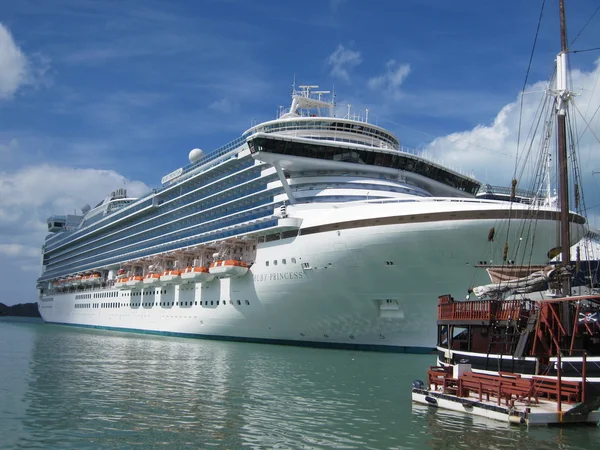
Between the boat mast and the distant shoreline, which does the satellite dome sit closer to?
the boat mast

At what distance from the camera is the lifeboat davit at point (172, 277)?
126 ft

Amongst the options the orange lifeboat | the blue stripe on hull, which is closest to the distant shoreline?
the orange lifeboat

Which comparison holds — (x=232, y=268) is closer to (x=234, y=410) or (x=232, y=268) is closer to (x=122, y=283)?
(x=234, y=410)

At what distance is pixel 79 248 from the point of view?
72750mm

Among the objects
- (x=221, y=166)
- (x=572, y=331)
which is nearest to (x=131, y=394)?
(x=572, y=331)

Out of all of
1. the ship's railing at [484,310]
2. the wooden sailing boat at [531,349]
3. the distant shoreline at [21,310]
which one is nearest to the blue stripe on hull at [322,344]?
the wooden sailing boat at [531,349]

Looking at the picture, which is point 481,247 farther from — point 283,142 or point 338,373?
point 283,142

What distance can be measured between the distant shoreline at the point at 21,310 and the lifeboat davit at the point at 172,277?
146 m

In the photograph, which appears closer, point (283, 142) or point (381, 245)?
point (381, 245)

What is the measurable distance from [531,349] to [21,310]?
184 m

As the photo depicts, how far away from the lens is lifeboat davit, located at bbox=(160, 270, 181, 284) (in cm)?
3830

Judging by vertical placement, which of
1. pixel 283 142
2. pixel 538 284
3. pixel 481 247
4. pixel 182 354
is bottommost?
pixel 182 354

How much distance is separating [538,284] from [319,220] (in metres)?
12.3

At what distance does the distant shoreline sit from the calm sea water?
530 feet
